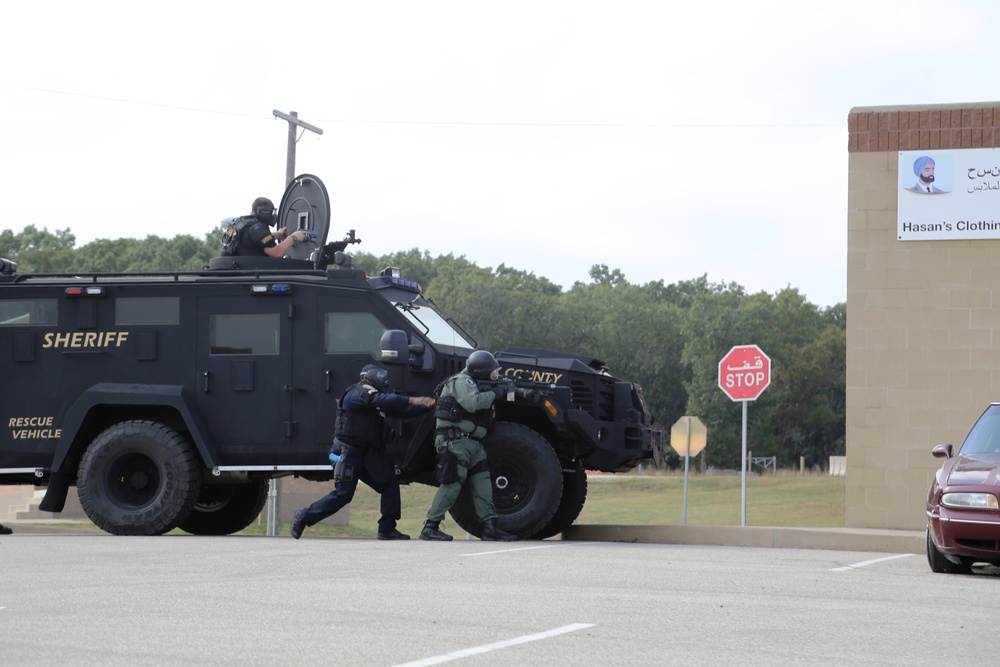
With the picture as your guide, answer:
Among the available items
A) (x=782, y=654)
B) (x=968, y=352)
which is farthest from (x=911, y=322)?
(x=782, y=654)

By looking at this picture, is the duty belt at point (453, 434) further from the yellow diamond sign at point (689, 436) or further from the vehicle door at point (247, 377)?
the yellow diamond sign at point (689, 436)

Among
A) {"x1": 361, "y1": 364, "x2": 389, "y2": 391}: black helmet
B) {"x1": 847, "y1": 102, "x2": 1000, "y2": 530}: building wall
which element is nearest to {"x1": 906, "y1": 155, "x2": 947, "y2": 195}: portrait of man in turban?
{"x1": 847, "y1": 102, "x2": 1000, "y2": 530}: building wall

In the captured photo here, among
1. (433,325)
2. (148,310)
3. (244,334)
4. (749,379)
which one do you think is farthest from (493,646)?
(749,379)

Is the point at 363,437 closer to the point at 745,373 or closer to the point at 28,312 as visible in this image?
the point at 28,312

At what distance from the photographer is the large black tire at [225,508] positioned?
17281mm

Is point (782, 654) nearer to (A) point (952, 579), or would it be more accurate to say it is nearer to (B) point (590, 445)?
(A) point (952, 579)

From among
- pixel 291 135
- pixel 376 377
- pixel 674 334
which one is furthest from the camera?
pixel 674 334

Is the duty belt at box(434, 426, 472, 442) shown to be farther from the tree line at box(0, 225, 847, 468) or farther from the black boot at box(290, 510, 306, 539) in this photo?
the tree line at box(0, 225, 847, 468)

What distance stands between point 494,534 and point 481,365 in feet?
5.23

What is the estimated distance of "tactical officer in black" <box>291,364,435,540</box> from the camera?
1409cm

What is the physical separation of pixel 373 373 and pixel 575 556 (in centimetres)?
299

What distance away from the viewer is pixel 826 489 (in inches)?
1706

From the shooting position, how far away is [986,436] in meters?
12.9

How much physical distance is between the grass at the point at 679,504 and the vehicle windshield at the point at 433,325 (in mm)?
12751
